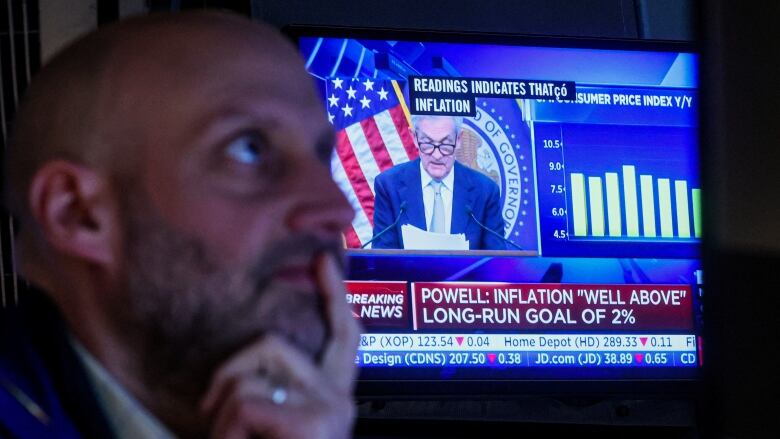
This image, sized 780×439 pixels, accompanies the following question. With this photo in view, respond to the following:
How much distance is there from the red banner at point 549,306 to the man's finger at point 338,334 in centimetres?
68

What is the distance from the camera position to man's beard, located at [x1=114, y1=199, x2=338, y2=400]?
2.13 ft

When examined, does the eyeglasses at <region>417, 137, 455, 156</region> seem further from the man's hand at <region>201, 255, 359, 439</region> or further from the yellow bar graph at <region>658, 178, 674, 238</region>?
the man's hand at <region>201, 255, 359, 439</region>

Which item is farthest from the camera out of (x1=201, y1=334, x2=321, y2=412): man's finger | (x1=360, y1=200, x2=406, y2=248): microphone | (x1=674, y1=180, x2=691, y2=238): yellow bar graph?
(x1=674, y1=180, x2=691, y2=238): yellow bar graph

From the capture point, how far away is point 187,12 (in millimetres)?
727

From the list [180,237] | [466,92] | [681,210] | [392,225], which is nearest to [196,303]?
[180,237]

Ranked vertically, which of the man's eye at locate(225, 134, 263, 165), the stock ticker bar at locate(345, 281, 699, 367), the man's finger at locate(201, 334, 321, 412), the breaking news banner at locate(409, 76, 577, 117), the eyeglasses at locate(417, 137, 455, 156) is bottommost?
the stock ticker bar at locate(345, 281, 699, 367)

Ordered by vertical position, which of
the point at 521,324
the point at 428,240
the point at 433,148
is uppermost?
the point at 433,148

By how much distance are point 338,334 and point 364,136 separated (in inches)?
28.5

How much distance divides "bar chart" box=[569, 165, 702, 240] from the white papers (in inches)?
5.8

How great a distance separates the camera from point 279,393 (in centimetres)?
67

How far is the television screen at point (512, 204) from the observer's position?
1409mm

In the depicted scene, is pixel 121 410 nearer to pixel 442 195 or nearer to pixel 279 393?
pixel 279 393

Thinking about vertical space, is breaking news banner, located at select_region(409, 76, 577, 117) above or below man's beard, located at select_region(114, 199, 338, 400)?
above

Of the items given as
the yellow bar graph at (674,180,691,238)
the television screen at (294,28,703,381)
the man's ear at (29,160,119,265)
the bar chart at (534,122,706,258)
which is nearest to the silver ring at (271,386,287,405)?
the man's ear at (29,160,119,265)
